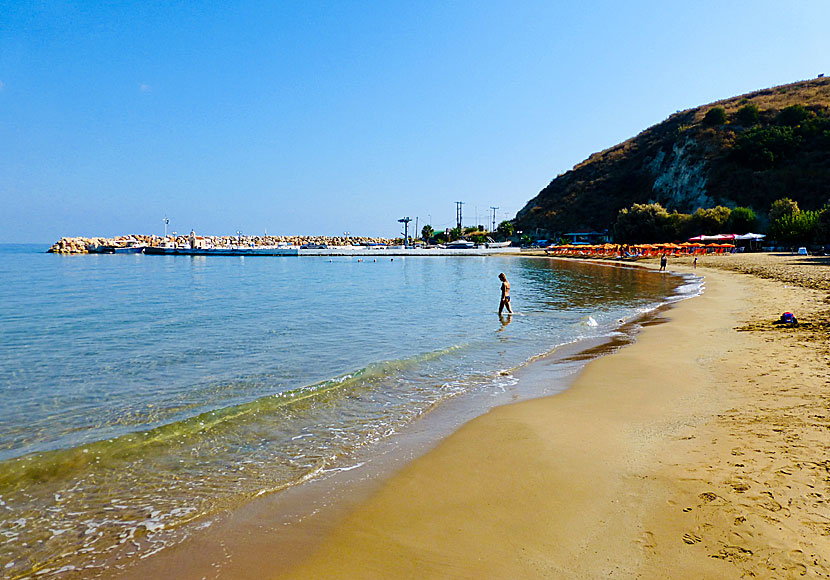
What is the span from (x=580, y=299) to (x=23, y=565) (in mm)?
24915

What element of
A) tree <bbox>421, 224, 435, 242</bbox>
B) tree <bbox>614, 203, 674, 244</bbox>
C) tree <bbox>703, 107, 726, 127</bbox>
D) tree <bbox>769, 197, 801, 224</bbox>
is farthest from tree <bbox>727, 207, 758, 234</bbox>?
tree <bbox>421, 224, 435, 242</bbox>

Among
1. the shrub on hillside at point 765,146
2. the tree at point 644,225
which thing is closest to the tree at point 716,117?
the shrub on hillside at point 765,146

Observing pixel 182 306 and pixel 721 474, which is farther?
pixel 182 306

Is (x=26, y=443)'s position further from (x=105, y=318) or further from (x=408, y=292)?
Answer: (x=408, y=292)

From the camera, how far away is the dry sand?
12.3ft

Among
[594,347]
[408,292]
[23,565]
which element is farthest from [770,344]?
[408,292]

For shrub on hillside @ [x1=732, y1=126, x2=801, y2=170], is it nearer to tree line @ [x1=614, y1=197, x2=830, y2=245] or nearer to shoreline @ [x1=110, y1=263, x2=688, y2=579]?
tree line @ [x1=614, y1=197, x2=830, y2=245]

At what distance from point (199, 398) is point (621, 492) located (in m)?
7.77

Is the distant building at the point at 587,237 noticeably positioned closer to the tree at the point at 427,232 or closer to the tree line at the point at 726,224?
the tree line at the point at 726,224

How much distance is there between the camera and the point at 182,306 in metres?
25.0

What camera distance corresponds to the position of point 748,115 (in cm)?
10162

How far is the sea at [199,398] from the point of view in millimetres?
5113

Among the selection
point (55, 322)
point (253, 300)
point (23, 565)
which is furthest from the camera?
point (253, 300)

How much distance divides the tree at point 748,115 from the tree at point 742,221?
4342 centimetres
